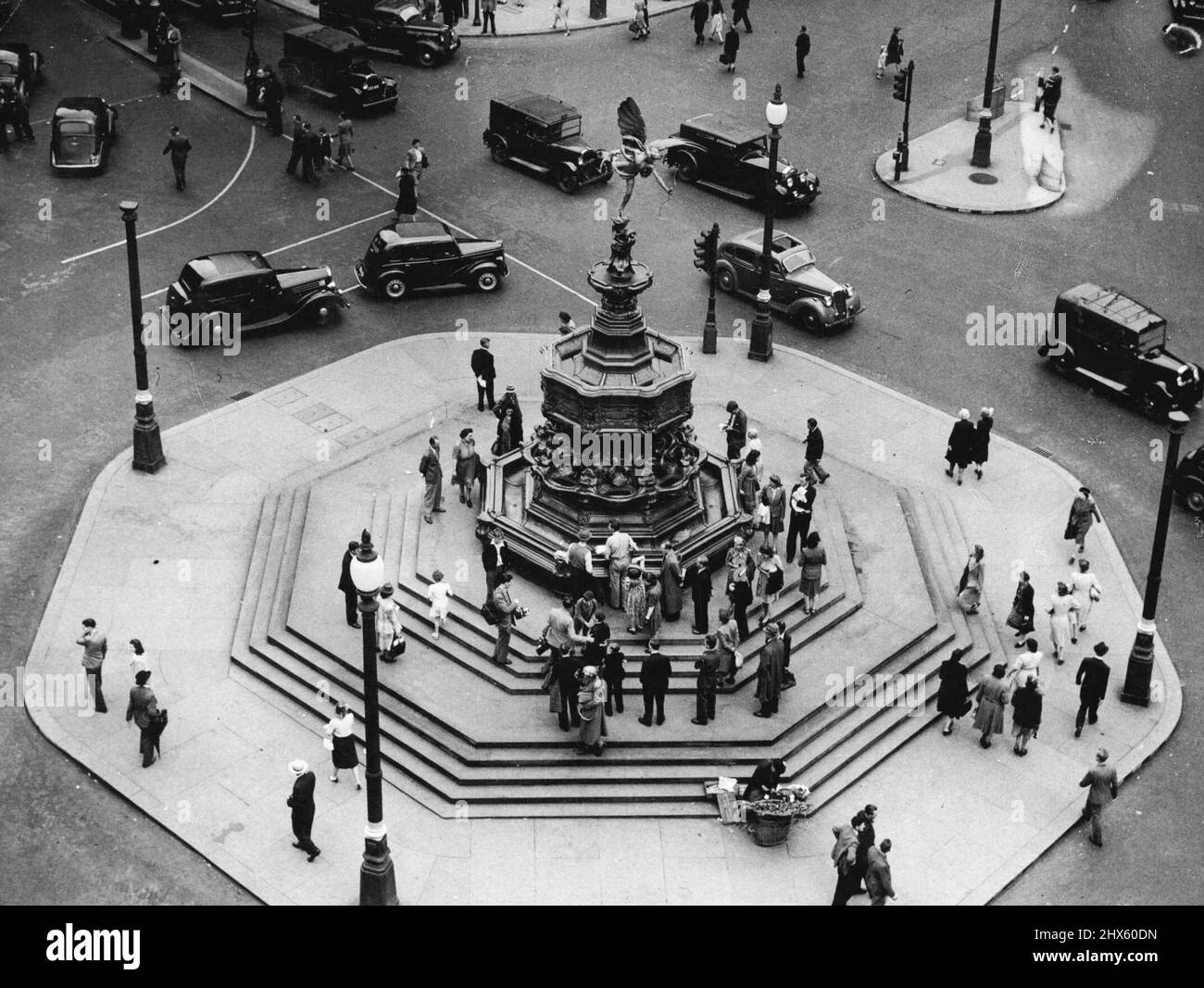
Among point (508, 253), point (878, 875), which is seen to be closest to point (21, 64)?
point (508, 253)

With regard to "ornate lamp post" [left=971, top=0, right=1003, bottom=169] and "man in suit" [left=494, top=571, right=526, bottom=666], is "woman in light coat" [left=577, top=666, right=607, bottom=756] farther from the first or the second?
"ornate lamp post" [left=971, top=0, right=1003, bottom=169]

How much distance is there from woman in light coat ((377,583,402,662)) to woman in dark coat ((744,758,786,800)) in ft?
20.8

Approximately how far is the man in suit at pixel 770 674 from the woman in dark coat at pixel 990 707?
3146mm

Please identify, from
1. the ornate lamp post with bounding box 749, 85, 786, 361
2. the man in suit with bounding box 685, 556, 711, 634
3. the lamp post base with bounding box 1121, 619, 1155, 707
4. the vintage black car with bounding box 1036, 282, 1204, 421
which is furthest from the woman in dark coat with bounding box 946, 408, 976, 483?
the man in suit with bounding box 685, 556, 711, 634

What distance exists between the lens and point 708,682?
27062mm

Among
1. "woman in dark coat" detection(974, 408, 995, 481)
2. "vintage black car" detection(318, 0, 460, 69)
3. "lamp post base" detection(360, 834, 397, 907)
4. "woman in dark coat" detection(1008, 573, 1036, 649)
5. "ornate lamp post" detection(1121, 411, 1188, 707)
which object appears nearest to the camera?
"lamp post base" detection(360, 834, 397, 907)

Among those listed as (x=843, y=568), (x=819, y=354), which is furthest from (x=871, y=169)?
(x=843, y=568)

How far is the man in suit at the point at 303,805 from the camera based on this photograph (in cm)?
2466

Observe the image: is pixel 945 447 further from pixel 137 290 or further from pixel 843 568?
pixel 137 290

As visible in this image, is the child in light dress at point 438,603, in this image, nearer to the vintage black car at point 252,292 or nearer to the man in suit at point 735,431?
the man in suit at point 735,431

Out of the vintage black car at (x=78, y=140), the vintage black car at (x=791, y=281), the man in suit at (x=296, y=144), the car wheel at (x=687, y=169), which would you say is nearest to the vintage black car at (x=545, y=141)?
the car wheel at (x=687, y=169)

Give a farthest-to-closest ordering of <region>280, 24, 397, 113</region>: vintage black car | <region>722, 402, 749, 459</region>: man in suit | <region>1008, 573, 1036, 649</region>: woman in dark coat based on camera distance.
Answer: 1. <region>280, 24, 397, 113</region>: vintage black car
2. <region>722, 402, 749, 459</region>: man in suit
3. <region>1008, 573, 1036, 649</region>: woman in dark coat

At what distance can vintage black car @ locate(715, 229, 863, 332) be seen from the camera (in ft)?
129
